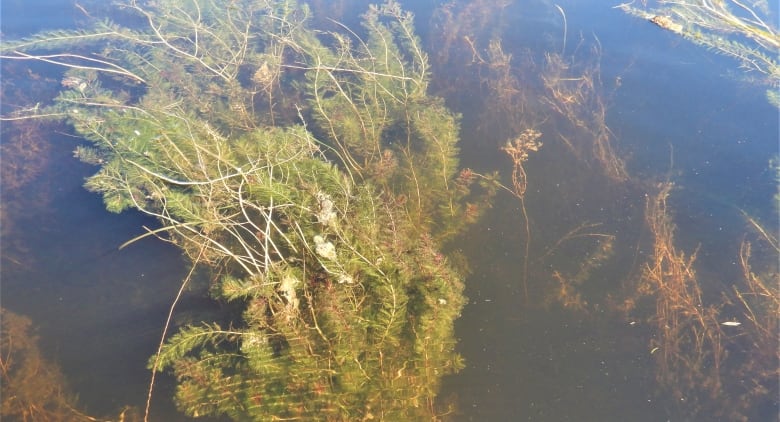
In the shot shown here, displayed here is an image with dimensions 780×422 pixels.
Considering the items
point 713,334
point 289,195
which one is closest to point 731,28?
point 713,334

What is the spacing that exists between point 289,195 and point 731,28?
5.27 meters

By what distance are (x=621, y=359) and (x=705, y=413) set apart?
540 mm

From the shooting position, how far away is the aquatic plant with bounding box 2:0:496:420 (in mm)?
2729

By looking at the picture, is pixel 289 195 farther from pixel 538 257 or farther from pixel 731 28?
pixel 731 28

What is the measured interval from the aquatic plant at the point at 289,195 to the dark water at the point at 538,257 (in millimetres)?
237

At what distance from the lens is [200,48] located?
4922mm

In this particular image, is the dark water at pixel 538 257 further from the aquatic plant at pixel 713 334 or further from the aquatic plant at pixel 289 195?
the aquatic plant at pixel 289 195

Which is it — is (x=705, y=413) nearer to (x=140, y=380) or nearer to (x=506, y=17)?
(x=140, y=380)

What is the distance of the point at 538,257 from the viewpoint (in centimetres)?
342

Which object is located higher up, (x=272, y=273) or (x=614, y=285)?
(x=614, y=285)

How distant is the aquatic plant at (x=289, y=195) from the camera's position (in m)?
2.73

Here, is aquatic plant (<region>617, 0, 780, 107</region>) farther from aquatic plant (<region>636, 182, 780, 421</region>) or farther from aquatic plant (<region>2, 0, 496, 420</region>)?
aquatic plant (<region>2, 0, 496, 420</region>)

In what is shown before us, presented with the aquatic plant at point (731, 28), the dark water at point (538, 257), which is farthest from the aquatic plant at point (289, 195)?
the aquatic plant at point (731, 28)

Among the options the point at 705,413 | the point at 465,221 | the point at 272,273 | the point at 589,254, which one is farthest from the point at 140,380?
the point at 705,413
